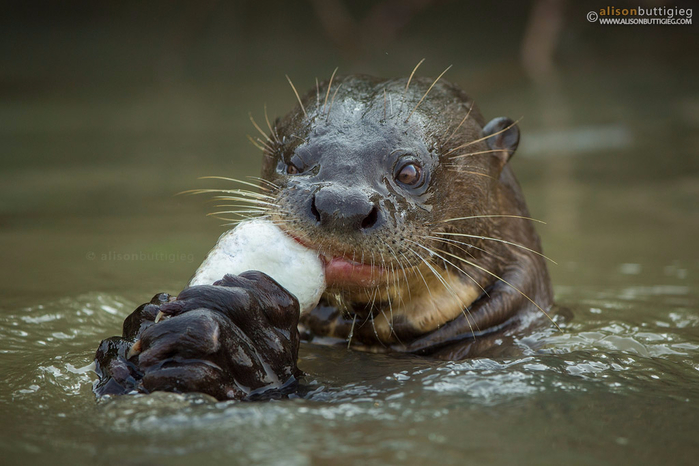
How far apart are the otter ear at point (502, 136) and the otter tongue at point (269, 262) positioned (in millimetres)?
1215

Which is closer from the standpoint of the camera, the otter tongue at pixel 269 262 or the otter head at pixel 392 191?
the otter tongue at pixel 269 262

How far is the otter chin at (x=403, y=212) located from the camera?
2.88 metres

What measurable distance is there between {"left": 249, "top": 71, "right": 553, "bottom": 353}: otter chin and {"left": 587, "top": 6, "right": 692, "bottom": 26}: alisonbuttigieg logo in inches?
395

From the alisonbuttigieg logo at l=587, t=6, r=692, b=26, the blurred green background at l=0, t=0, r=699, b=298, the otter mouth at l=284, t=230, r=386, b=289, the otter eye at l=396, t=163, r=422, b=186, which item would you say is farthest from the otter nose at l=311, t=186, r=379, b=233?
the alisonbuttigieg logo at l=587, t=6, r=692, b=26

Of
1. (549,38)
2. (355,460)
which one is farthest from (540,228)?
(549,38)

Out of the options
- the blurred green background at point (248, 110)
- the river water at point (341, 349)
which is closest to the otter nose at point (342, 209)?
the river water at point (341, 349)

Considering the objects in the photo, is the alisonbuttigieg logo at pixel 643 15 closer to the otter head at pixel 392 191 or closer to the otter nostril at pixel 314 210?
the otter head at pixel 392 191

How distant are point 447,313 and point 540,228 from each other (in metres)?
3.19

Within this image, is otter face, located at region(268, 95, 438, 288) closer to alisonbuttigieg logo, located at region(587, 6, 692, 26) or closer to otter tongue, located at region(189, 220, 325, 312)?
otter tongue, located at region(189, 220, 325, 312)

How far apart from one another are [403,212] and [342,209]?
0.35 metres

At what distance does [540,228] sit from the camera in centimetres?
639

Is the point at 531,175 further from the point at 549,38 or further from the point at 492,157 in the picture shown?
the point at 549,38

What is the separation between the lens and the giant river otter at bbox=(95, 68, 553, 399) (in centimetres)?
248

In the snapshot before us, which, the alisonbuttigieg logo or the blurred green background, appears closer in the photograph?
the blurred green background
